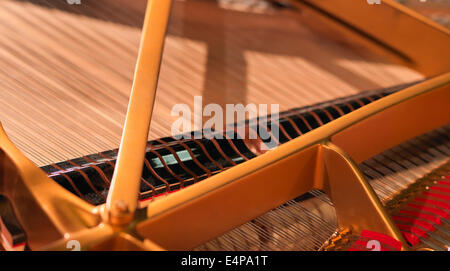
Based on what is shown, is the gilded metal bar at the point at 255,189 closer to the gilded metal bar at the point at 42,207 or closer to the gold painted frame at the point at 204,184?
the gold painted frame at the point at 204,184

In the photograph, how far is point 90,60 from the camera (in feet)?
6.52

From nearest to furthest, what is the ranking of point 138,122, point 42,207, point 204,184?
point 42,207, point 204,184, point 138,122

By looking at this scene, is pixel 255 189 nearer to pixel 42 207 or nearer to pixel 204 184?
pixel 204 184

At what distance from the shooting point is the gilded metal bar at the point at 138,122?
1023 millimetres

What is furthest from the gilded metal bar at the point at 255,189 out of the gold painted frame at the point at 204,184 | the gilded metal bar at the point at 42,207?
the gilded metal bar at the point at 42,207

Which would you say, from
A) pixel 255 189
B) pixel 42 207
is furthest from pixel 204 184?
pixel 42 207

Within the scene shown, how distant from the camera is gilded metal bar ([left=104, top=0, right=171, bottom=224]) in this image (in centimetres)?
102

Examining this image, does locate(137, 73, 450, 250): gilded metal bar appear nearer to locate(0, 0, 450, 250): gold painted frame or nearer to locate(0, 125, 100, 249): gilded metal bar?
locate(0, 0, 450, 250): gold painted frame

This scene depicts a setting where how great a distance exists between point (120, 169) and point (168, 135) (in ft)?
1.85

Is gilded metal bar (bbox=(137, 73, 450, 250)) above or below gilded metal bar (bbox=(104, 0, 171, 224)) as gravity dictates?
below

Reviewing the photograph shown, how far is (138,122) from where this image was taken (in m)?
1.24

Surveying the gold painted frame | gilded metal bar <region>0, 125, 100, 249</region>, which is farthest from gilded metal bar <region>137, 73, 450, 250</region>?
A: gilded metal bar <region>0, 125, 100, 249</region>
